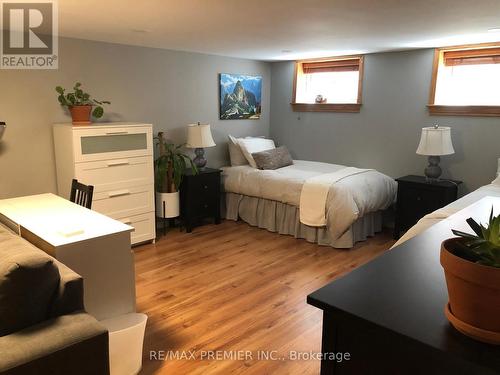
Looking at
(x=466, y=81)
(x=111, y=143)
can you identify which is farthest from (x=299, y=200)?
(x=466, y=81)

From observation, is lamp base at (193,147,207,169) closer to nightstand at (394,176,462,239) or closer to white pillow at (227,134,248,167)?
white pillow at (227,134,248,167)

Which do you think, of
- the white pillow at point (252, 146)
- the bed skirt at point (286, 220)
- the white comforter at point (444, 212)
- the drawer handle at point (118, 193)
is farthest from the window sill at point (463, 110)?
the drawer handle at point (118, 193)

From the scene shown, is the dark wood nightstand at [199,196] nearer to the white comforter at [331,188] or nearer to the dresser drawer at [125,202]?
the white comforter at [331,188]

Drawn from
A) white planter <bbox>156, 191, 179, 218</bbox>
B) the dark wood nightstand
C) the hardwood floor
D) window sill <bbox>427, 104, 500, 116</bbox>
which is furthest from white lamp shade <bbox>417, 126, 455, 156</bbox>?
white planter <bbox>156, 191, 179, 218</bbox>

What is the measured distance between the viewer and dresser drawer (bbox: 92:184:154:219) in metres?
3.75

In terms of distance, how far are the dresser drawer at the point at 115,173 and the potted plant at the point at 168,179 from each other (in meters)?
0.26

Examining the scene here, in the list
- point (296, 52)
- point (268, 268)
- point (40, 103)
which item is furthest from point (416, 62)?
point (40, 103)

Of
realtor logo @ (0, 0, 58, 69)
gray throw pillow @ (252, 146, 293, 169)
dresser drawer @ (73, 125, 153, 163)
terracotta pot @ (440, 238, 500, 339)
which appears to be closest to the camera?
terracotta pot @ (440, 238, 500, 339)

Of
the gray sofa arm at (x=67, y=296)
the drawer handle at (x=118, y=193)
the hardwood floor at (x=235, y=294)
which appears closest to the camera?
the gray sofa arm at (x=67, y=296)

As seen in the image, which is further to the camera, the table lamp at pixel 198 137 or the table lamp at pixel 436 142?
the table lamp at pixel 198 137

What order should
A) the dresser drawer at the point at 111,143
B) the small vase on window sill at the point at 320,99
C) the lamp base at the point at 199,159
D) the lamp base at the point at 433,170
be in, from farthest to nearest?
the small vase on window sill at the point at 320,99
the lamp base at the point at 199,159
the lamp base at the point at 433,170
the dresser drawer at the point at 111,143

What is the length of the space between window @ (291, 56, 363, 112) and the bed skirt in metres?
1.58

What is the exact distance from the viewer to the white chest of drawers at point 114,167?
11.7 ft

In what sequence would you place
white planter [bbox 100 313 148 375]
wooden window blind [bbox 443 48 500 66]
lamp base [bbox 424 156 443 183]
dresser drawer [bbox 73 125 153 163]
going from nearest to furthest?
white planter [bbox 100 313 148 375]
dresser drawer [bbox 73 125 153 163]
wooden window blind [bbox 443 48 500 66]
lamp base [bbox 424 156 443 183]
